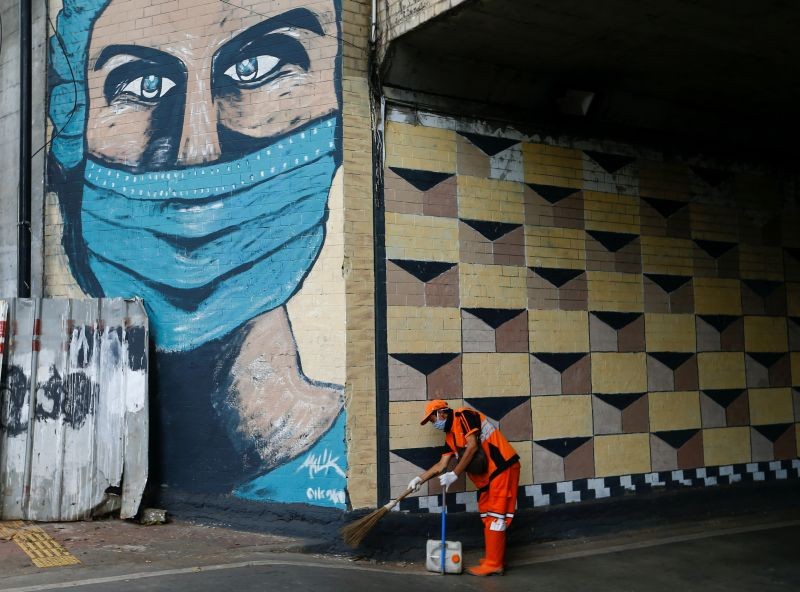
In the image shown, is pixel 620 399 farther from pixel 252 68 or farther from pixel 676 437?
pixel 252 68

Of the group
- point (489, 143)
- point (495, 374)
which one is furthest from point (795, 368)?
point (489, 143)

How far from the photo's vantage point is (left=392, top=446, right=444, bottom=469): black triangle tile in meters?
7.95

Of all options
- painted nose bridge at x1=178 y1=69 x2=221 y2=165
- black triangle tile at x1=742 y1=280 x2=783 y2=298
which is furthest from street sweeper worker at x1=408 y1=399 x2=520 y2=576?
black triangle tile at x1=742 y1=280 x2=783 y2=298

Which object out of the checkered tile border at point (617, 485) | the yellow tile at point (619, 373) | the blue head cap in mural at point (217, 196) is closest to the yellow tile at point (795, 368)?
the checkered tile border at point (617, 485)

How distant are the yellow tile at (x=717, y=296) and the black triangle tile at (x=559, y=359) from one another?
2.01m

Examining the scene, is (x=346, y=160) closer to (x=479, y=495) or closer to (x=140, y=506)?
(x=479, y=495)

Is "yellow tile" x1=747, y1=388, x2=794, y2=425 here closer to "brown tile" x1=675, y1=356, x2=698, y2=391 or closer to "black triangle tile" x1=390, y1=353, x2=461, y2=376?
"brown tile" x1=675, y1=356, x2=698, y2=391

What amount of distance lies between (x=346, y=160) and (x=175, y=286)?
225cm

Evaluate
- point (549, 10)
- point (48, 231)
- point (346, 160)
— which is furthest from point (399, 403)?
point (48, 231)

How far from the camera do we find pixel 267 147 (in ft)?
27.0

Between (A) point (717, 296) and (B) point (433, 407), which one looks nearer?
(B) point (433, 407)

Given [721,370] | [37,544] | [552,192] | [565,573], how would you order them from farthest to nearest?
[721,370] → [552,192] → [565,573] → [37,544]

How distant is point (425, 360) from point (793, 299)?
5804mm

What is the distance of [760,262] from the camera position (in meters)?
10.8
